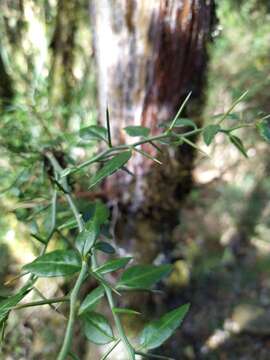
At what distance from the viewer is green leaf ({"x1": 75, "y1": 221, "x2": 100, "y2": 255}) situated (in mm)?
320

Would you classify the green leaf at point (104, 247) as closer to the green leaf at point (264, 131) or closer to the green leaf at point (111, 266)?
the green leaf at point (111, 266)

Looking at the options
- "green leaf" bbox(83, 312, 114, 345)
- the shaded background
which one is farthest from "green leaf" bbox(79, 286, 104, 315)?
the shaded background

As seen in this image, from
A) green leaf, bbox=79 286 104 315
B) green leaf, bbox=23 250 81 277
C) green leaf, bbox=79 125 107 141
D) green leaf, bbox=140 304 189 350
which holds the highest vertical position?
green leaf, bbox=79 125 107 141

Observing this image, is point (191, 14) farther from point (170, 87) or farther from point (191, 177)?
point (191, 177)

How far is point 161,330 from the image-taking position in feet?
1.05

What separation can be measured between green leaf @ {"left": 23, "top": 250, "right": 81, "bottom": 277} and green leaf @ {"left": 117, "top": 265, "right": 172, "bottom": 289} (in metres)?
0.05

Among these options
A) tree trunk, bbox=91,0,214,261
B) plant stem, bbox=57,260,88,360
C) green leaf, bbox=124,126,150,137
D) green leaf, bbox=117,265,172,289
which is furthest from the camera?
tree trunk, bbox=91,0,214,261

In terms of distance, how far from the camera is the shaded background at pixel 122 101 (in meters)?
0.69

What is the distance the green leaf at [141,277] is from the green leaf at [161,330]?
4cm

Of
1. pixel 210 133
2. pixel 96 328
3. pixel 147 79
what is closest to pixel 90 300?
pixel 96 328

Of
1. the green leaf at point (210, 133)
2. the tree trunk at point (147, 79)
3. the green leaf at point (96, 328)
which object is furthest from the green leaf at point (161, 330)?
the tree trunk at point (147, 79)

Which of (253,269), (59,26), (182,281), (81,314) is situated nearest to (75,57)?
(59,26)

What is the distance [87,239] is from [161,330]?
94 mm

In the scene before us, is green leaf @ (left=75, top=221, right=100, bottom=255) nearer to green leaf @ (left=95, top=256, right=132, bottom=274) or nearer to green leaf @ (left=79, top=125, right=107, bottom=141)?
green leaf @ (left=95, top=256, right=132, bottom=274)
